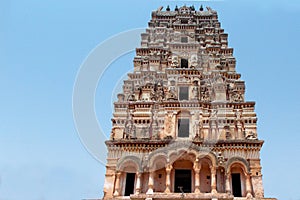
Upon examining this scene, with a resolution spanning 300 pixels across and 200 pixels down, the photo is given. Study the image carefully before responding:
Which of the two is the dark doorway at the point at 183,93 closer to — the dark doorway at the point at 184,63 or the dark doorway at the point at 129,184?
the dark doorway at the point at 184,63

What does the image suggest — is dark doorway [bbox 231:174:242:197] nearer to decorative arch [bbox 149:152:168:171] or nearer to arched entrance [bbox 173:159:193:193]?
arched entrance [bbox 173:159:193:193]

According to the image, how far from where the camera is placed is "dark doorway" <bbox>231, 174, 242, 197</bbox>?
16219 millimetres

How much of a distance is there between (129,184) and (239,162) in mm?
5455

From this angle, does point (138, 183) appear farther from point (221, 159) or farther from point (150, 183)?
point (221, 159)

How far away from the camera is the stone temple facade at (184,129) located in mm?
16188

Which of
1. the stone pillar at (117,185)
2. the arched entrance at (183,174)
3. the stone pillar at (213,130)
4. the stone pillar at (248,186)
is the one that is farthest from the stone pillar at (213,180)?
the stone pillar at (117,185)

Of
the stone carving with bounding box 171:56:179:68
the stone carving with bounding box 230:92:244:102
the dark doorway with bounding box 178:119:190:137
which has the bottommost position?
the dark doorway with bounding box 178:119:190:137

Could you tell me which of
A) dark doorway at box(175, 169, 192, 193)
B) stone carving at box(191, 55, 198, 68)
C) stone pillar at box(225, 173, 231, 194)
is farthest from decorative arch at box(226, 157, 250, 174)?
A: stone carving at box(191, 55, 198, 68)

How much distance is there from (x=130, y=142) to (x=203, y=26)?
12.6 m

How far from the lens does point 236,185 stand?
16.5m

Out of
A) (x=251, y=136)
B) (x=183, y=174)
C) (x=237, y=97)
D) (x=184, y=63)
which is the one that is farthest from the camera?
(x=184, y=63)

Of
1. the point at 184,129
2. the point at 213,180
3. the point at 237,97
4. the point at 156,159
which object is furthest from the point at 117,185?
the point at 237,97

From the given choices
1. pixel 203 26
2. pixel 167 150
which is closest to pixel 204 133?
pixel 167 150

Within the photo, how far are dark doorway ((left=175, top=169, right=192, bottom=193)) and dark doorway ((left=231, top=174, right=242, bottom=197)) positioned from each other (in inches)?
82.5
